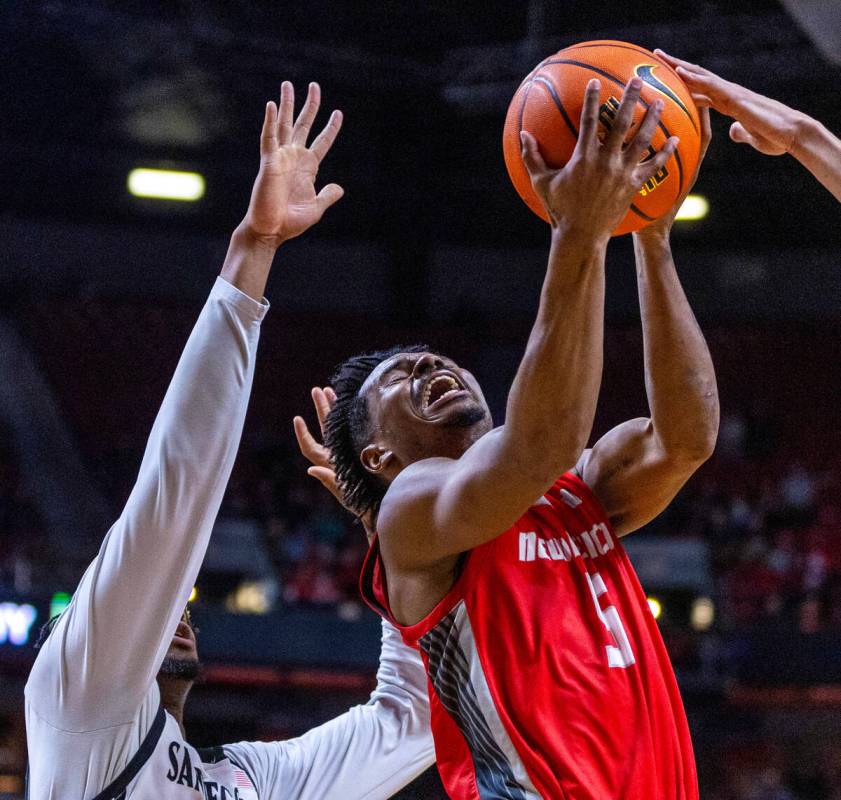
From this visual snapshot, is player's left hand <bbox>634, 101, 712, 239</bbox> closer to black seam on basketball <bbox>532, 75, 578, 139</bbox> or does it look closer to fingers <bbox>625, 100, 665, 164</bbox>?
black seam on basketball <bbox>532, 75, 578, 139</bbox>

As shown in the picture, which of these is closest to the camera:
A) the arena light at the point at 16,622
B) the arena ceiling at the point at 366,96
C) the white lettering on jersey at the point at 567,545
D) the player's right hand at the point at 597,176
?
the player's right hand at the point at 597,176

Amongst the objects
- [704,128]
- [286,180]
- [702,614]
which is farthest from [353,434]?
[702,614]

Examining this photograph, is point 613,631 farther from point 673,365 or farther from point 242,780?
point 242,780

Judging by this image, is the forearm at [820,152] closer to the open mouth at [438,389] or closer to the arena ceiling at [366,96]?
the open mouth at [438,389]

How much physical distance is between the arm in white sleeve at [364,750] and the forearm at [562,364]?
48.4 inches

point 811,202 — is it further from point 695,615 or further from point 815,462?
point 695,615

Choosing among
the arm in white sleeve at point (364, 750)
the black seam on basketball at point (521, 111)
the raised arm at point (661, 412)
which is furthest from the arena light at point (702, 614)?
the black seam on basketball at point (521, 111)

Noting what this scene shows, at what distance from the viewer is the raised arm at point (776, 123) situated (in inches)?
92.4

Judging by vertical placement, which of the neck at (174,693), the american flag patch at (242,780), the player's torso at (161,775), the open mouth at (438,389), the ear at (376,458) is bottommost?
the american flag patch at (242,780)

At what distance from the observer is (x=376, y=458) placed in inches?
98.6

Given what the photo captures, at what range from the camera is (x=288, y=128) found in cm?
232

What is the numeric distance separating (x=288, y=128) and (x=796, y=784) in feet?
32.8

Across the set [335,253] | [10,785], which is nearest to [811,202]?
[335,253]

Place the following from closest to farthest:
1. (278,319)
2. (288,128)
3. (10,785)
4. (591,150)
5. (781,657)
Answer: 1. (591,150)
2. (288,128)
3. (781,657)
4. (10,785)
5. (278,319)
